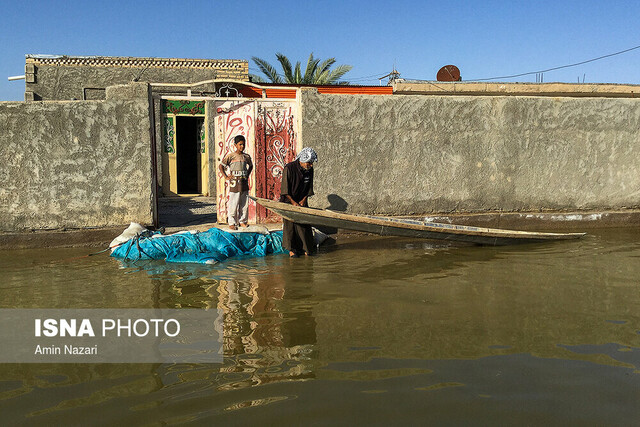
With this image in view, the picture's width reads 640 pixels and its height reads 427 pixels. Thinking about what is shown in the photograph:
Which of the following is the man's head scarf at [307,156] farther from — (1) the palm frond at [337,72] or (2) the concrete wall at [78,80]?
(1) the palm frond at [337,72]

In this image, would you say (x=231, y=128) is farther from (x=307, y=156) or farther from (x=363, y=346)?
(x=363, y=346)

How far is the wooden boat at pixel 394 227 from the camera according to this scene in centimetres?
670

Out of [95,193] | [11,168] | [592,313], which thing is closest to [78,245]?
[95,193]

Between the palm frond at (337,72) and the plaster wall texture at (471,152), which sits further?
the palm frond at (337,72)

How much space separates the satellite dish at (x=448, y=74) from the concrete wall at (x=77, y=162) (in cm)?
1012

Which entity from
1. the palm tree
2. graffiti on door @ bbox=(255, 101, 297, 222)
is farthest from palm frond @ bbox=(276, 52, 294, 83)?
graffiti on door @ bbox=(255, 101, 297, 222)

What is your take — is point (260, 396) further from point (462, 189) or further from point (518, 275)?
point (462, 189)

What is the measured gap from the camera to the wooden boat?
670 centimetres

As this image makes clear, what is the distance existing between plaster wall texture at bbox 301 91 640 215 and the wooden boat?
1.60 meters

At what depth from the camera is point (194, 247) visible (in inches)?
270

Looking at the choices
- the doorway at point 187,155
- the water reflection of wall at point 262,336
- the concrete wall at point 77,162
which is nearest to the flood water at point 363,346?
the water reflection of wall at point 262,336

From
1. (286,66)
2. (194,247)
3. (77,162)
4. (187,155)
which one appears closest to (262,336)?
(194,247)

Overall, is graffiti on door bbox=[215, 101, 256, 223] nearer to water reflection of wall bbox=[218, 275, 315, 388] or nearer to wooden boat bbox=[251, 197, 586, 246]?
wooden boat bbox=[251, 197, 586, 246]

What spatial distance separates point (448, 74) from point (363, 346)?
529 inches
